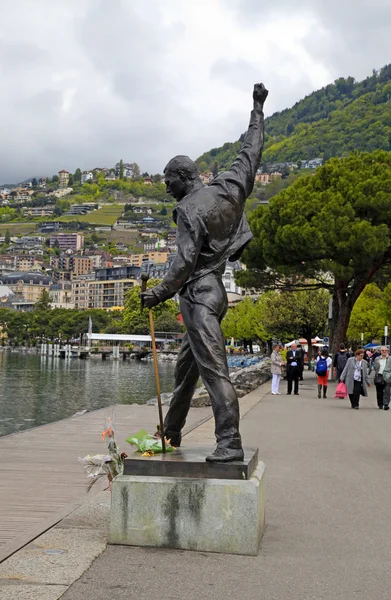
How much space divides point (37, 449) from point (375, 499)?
4725 millimetres

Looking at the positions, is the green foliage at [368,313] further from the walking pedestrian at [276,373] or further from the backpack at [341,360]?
the walking pedestrian at [276,373]

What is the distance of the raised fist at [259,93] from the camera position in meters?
6.21

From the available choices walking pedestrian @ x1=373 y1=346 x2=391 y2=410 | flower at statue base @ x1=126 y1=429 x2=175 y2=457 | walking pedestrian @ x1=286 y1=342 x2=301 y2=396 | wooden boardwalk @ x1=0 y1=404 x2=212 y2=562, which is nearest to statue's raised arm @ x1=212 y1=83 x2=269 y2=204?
flower at statue base @ x1=126 y1=429 x2=175 y2=457

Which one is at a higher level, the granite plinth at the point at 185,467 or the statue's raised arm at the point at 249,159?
the statue's raised arm at the point at 249,159

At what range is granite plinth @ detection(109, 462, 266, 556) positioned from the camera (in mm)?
4727

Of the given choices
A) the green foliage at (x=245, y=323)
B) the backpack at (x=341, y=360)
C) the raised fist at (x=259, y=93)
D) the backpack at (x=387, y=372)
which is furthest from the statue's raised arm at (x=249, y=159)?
the green foliage at (x=245, y=323)

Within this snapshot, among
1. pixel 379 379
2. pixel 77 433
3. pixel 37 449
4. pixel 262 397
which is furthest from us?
pixel 262 397

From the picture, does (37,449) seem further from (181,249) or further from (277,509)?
(181,249)

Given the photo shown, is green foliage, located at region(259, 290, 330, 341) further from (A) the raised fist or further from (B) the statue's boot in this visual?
(B) the statue's boot

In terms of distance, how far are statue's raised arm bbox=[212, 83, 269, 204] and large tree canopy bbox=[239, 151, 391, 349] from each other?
73.8 ft

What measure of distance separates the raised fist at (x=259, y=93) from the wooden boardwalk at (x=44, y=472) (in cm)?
341

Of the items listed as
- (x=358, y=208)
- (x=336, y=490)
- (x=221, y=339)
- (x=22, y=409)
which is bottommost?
(x=22, y=409)

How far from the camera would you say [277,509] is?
20.2ft

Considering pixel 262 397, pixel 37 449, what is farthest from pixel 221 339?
pixel 262 397
